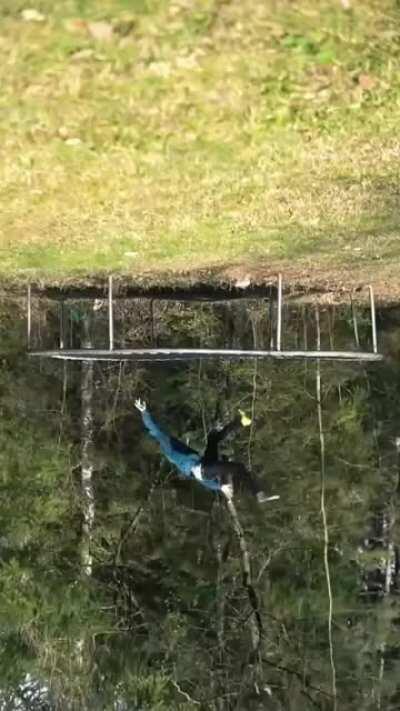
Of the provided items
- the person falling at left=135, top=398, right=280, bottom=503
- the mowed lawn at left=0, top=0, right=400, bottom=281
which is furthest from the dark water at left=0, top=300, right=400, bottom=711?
the mowed lawn at left=0, top=0, right=400, bottom=281

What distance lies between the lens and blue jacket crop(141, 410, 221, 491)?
5.98 meters

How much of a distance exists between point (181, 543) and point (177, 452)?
4.85 feet

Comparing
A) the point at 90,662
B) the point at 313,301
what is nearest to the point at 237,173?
the point at 313,301

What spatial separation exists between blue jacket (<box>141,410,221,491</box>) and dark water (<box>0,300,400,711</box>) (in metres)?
0.44

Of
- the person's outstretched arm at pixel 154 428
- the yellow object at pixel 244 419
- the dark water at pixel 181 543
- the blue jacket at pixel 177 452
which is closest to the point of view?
the blue jacket at pixel 177 452

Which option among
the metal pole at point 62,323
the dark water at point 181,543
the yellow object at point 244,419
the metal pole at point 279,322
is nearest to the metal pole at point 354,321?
the dark water at point 181,543

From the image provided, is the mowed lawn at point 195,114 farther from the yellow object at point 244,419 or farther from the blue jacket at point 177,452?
the yellow object at point 244,419

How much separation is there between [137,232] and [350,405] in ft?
12.8

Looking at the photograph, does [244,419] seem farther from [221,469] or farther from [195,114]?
[195,114]

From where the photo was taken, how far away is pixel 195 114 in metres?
3.27

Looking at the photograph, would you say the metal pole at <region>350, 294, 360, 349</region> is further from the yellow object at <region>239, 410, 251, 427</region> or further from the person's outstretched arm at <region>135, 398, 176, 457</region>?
the person's outstretched arm at <region>135, 398, 176, 457</region>

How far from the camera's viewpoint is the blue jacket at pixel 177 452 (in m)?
5.98

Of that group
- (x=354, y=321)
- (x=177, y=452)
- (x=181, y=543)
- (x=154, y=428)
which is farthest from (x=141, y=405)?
(x=354, y=321)

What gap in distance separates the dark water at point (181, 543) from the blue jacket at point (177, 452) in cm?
44
